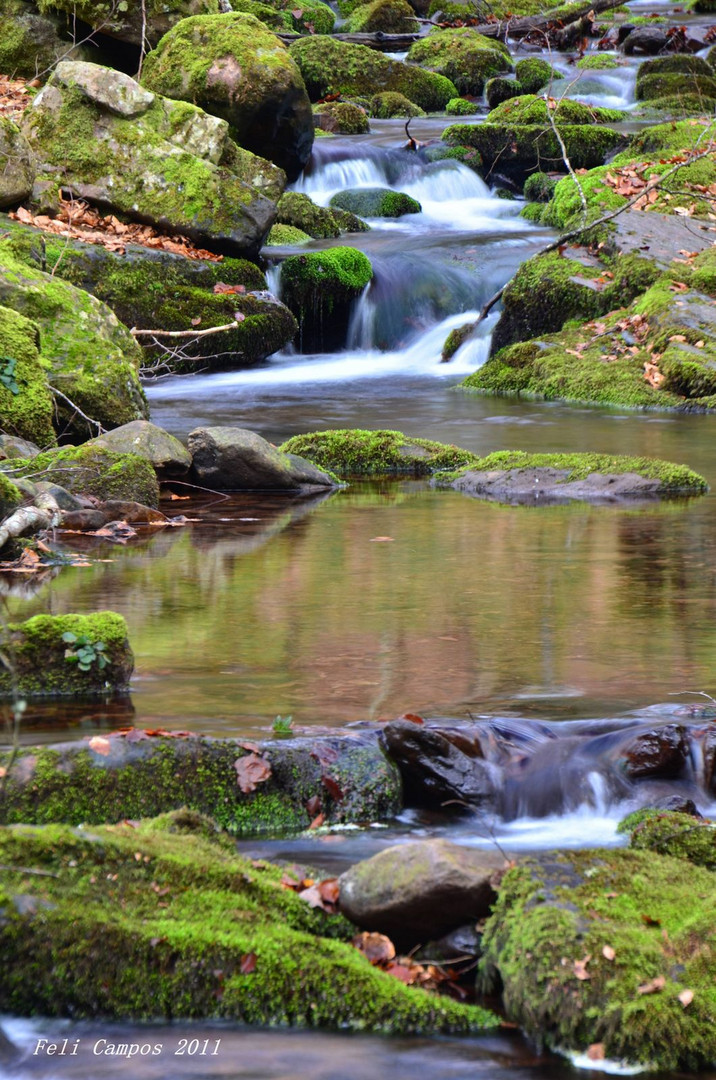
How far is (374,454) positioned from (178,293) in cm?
514

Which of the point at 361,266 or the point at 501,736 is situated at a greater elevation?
the point at 361,266

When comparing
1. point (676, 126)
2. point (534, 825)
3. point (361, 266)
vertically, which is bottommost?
point (534, 825)

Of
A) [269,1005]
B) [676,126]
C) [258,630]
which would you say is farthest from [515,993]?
[676,126]

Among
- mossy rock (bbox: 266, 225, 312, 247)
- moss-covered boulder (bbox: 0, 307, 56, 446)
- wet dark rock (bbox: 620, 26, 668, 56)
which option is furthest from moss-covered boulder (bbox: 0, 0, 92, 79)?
wet dark rock (bbox: 620, 26, 668, 56)

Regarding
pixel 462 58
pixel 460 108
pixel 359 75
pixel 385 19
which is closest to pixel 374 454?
pixel 460 108

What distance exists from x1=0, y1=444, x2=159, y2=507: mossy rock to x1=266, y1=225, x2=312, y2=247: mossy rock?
10.9 m

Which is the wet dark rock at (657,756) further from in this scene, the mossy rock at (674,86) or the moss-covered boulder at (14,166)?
the mossy rock at (674,86)

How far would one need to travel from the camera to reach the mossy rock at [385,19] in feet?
108

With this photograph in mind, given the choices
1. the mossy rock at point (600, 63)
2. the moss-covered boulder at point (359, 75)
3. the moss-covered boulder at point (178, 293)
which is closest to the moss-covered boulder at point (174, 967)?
the moss-covered boulder at point (178, 293)

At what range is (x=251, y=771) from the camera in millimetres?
3967

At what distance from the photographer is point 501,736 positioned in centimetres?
437

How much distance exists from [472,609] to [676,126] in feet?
57.2

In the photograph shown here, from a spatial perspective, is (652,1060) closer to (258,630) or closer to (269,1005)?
(269,1005)

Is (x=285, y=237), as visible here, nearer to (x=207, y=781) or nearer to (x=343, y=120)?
(x=343, y=120)
